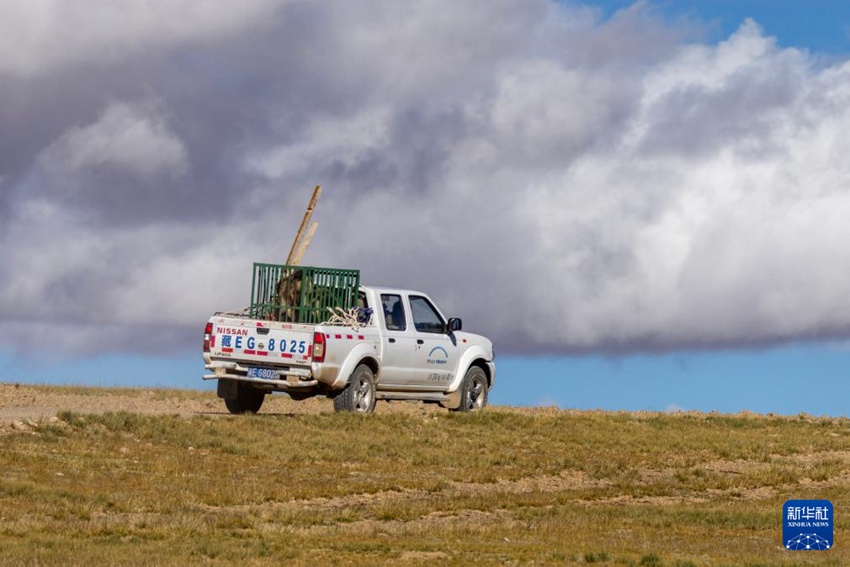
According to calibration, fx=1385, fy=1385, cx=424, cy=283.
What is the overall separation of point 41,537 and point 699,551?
21.8ft

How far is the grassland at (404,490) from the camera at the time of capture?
1348cm

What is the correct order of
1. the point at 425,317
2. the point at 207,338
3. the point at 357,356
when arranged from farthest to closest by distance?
the point at 425,317
the point at 207,338
the point at 357,356

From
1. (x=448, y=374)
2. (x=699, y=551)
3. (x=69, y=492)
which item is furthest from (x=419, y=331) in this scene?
(x=699, y=551)

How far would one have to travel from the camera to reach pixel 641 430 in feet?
95.8

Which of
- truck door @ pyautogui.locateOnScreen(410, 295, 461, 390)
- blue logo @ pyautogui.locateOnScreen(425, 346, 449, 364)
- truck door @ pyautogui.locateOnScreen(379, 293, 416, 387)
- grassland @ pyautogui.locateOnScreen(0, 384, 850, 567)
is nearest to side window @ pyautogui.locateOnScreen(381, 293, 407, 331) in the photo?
truck door @ pyautogui.locateOnScreen(379, 293, 416, 387)

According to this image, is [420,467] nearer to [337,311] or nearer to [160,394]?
[337,311]

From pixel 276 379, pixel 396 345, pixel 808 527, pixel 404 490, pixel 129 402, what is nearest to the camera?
pixel 808 527

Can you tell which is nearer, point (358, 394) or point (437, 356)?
point (358, 394)

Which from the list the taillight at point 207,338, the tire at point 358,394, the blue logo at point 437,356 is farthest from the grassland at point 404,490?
the taillight at point 207,338

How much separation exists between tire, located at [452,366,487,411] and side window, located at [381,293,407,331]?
2267 millimetres

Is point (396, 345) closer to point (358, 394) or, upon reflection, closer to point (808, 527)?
point (358, 394)

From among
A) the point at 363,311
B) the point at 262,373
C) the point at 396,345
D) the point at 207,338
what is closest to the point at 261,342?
the point at 262,373

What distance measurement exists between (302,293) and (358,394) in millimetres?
2242

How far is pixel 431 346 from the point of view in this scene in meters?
27.4
